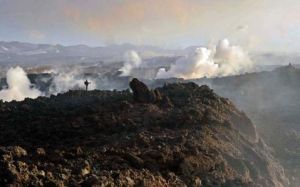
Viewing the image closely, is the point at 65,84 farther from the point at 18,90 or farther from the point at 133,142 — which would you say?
the point at 133,142

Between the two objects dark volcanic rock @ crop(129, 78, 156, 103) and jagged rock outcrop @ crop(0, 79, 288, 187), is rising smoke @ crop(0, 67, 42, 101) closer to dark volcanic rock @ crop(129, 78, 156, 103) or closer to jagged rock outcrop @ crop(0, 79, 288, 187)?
jagged rock outcrop @ crop(0, 79, 288, 187)

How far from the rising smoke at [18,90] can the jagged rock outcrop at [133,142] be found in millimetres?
53235

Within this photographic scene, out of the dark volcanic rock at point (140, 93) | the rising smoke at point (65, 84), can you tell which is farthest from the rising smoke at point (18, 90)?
the dark volcanic rock at point (140, 93)

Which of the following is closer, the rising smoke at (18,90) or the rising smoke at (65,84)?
the rising smoke at (18,90)

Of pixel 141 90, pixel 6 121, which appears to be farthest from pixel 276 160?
pixel 6 121

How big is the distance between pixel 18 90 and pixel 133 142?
7153 centimetres

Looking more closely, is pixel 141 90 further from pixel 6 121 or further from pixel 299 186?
pixel 299 186

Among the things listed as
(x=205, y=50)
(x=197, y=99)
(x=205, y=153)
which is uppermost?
(x=205, y=50)

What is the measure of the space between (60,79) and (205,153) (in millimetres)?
87096

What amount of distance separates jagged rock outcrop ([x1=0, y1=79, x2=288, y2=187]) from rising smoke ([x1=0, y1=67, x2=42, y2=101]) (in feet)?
175

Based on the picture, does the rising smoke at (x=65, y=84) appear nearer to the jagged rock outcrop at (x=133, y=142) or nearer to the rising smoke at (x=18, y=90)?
the rising smoke at (x=18, y=90)

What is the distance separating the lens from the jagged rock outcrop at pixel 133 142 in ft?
62.5

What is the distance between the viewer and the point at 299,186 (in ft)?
109

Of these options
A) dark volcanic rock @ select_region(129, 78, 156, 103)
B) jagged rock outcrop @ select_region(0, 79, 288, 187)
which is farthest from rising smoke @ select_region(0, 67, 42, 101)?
dark volcanic rock @ select_region(129, 78, 156, 103)
